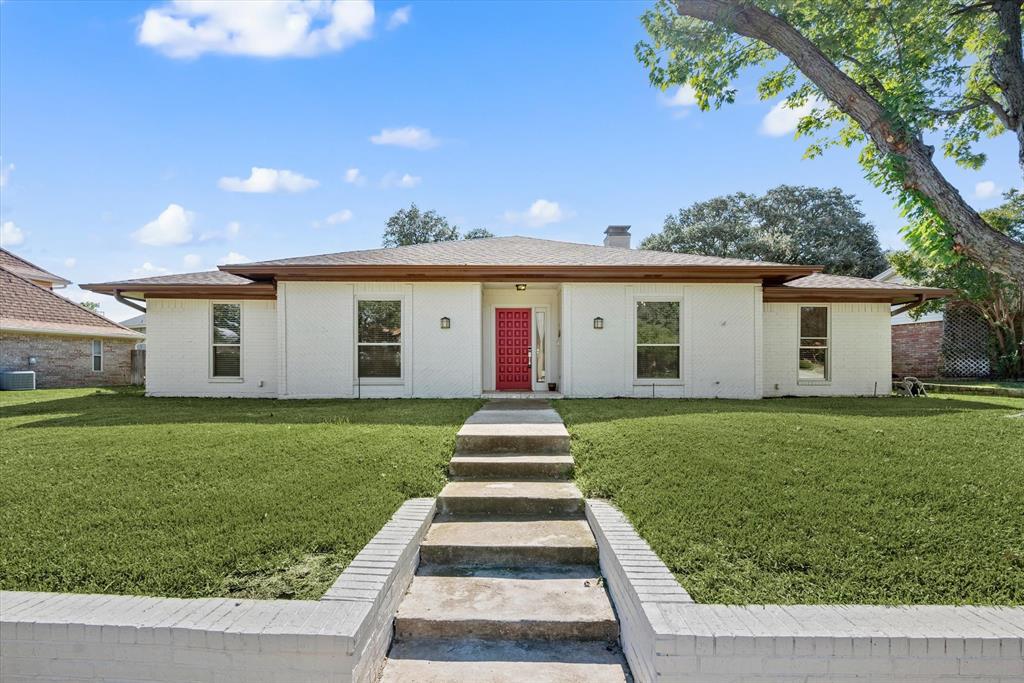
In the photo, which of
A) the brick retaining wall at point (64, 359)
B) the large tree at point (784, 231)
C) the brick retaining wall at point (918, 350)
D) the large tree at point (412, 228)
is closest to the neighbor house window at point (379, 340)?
the brick retaining wall at point (64, 359)

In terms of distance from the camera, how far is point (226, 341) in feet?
37.9

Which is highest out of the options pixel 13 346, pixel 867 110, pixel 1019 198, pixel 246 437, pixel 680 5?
pixel 680 5

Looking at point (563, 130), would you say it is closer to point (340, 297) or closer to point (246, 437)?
point (340, 297)

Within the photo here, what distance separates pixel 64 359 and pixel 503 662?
19888 mm

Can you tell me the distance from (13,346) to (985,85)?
25.2 m

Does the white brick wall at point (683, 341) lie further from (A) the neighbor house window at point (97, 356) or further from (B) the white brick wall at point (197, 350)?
(A) the neighbor house window at point (97, 356)

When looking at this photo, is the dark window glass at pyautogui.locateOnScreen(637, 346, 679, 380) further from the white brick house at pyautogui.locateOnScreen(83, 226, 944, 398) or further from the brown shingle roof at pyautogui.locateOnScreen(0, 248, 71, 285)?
the brown shingle roof at pyautogui.locateOnScreen(0, 248, 71, 285)

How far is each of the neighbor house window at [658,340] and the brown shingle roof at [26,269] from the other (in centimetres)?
2354

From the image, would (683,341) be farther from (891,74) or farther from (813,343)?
(891,74)

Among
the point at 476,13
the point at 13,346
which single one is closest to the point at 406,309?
the point at 476,13

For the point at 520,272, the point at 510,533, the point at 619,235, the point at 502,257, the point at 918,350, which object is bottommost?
the point at 510,533

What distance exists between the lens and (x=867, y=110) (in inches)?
350

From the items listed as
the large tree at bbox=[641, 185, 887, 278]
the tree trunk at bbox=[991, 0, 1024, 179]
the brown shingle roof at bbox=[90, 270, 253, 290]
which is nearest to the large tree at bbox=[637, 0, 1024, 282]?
the tree trunk at bbox=[991, 0, 1024, 179]

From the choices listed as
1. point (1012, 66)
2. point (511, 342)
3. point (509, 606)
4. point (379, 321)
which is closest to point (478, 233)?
point (511, 342)
